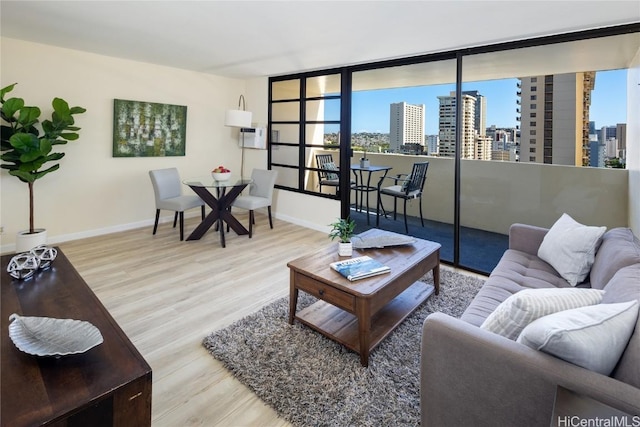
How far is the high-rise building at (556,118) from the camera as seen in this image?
299 cm

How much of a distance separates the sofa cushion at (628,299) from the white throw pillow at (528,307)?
0.15 meters

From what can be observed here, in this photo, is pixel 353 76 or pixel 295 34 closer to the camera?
pixel 295 34

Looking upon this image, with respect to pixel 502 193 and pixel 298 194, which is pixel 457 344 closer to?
pixel 502 193

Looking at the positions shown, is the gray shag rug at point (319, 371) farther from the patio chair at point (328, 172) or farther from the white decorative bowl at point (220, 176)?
the patio chair at point (328, 172)

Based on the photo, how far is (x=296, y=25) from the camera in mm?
3000

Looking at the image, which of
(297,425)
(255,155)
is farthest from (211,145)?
(297,425)

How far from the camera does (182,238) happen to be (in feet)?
14.7

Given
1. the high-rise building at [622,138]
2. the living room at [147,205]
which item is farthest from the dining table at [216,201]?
the high-rise building at [622,138]

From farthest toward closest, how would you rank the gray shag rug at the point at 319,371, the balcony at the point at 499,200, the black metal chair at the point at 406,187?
1. the black metal chair at the point at 406,187
2. the balcony at the point at 499,200
3. the gray shag rug at the point at 319,371

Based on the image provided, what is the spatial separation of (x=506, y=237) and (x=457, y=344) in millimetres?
2735

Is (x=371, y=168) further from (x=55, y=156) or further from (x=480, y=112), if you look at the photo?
(x=55, y=156)

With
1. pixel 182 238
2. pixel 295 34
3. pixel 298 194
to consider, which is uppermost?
pixel 295 34

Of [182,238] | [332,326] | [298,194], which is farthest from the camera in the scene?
[298,194]

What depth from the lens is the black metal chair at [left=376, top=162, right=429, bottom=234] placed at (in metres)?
4.09
